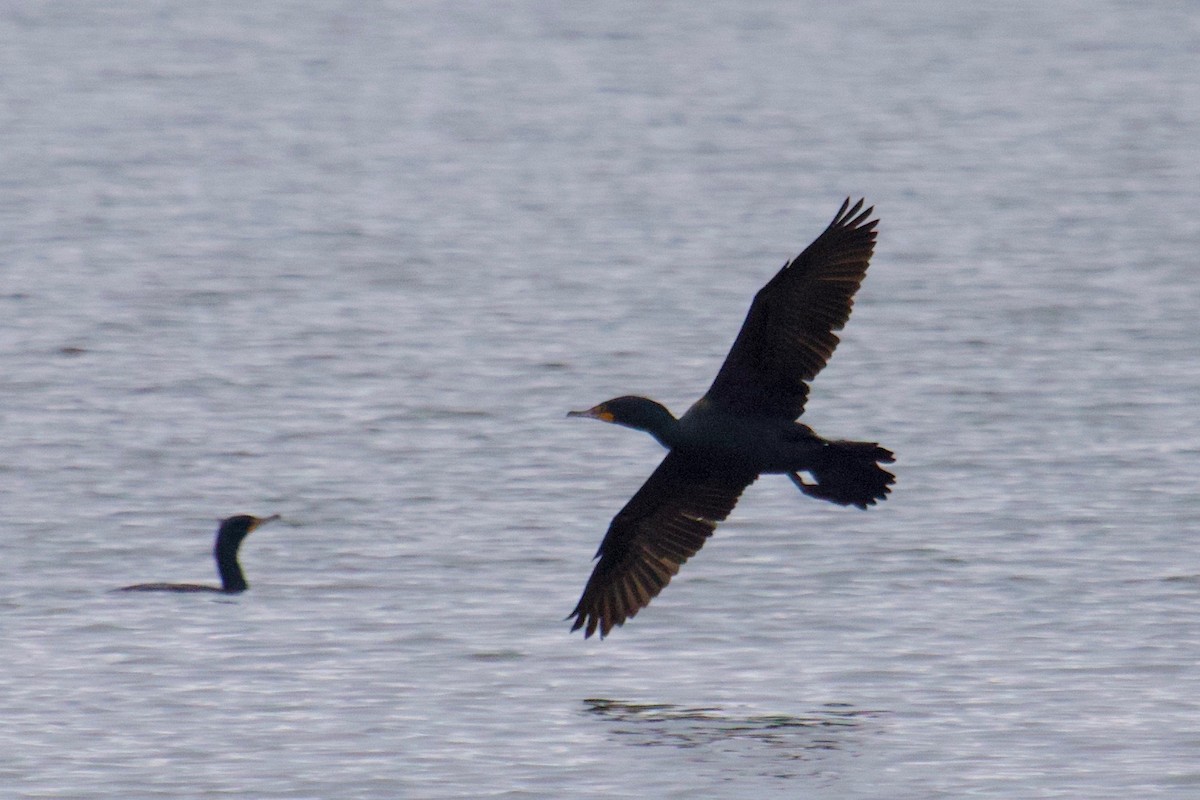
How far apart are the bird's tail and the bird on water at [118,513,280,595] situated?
3.46 metres

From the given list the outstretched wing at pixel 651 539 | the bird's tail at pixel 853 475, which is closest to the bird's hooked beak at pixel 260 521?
the outstretched wing at pixel 651 539

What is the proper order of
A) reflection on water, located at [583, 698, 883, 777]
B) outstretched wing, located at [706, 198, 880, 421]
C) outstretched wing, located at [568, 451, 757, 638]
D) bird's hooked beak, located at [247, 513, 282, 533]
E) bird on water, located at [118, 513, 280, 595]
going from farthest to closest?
1. bird's hooked beak, located at [247, 513, 282, 533]
2. bird on water, located at [118, 513, 280, 595]
3. outstretched wing, located at [568, 451, 757, 638]
4. outstretched wing, located at [706, 198, 880, 421]
5. reflection on water, located at [583, 698, 883, 777]

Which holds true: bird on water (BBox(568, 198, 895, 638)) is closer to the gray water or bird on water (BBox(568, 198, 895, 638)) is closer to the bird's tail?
the bird's tail

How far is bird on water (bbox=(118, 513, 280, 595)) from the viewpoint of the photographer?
11.1 m

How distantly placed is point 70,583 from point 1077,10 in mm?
31634

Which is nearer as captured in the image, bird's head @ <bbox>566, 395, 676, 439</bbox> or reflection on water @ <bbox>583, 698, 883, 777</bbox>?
reflection on water @ <bbox>583, 698, 883, 777</bbox>

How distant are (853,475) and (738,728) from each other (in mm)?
1009

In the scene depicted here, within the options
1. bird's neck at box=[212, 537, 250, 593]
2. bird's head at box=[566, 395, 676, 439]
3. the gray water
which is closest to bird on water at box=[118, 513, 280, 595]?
bird's neck at box=[212, 537, 250, 593]

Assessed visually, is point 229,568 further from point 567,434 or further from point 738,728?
point 567,434

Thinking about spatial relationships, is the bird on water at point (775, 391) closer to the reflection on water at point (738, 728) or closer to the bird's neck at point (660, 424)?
the bird's neck at point (660, 424)

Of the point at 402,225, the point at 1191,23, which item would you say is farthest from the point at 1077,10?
the point at 402,225

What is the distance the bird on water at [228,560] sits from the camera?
11148 millimetres

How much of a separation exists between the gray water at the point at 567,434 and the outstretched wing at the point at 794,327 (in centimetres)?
111

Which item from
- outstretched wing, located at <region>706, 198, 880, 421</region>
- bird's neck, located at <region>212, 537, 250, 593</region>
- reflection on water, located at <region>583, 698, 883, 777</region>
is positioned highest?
outstretched wing, located at <region>706, 198, 880, 421</region>
